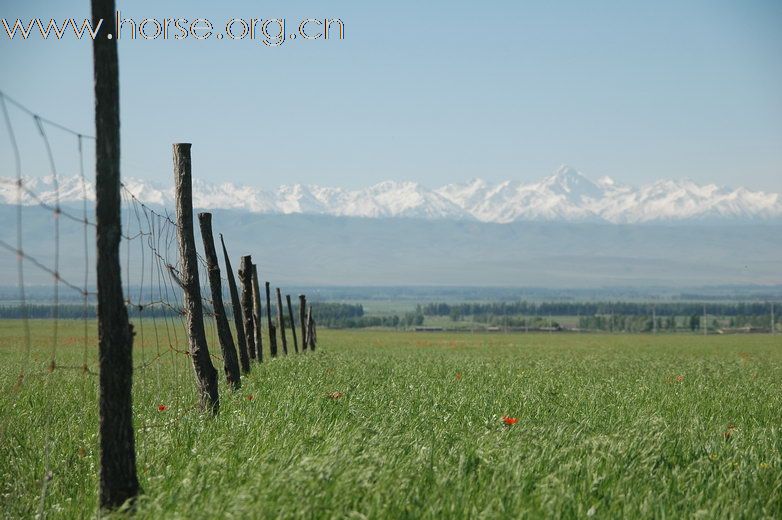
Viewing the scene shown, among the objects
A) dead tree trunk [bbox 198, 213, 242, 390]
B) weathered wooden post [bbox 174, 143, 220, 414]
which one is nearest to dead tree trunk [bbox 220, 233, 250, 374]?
dead tree trunk [bbox 198, 213, 242, 390]

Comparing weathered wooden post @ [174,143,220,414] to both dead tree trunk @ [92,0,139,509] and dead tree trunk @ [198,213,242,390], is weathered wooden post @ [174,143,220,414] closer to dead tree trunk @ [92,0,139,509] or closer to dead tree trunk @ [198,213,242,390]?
dead tree trunk @ [198,213,242,390]

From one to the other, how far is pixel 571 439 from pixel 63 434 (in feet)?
15.2

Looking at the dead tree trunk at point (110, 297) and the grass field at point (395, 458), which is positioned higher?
the dead tree trunk at point (110, 297)

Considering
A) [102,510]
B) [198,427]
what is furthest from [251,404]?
[102,510]

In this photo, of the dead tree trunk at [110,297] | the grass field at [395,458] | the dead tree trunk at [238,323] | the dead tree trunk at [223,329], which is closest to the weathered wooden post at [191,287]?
the grass field at [395,458]

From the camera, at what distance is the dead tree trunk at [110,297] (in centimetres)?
589

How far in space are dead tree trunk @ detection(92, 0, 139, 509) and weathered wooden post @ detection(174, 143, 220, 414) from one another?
13.5 ft

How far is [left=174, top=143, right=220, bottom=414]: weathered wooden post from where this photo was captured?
10.5m

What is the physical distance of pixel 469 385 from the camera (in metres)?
15.1

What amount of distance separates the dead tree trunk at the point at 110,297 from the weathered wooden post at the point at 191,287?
4118mm

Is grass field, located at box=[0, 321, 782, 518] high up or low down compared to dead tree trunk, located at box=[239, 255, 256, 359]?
down

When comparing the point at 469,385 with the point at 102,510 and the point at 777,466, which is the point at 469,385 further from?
the point at 102,510

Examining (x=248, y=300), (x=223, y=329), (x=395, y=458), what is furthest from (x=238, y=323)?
(x=395, y=458)

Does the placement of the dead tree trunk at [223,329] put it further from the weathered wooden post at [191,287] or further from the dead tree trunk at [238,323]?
the dead tree trunk at [238,323]
